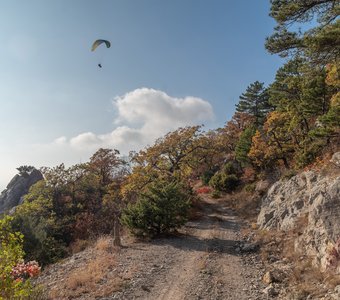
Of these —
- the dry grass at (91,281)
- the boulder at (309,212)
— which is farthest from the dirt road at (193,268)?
the boulder at (309,212)

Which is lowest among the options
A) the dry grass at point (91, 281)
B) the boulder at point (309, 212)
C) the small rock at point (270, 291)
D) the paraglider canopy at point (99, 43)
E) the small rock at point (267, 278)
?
the small rock at point (270, 291)

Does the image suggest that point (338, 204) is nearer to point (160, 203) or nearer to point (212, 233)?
point (212, 233)

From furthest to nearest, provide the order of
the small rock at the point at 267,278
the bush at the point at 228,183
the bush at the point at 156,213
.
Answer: the bush at the point at 228,183
the bush at the point at 156,213
the small rock at the point at 267,278

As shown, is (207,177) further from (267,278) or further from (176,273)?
(267,278)

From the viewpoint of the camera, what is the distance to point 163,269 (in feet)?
39.8

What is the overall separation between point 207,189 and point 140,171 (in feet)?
42.0

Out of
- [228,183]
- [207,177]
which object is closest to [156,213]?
[228,183]

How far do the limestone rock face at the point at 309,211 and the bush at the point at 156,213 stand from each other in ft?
15.9

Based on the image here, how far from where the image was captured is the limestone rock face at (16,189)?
49450mm

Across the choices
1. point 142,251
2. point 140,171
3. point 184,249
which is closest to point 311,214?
point 184,249

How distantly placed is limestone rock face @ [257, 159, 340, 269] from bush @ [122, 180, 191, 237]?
485 centimetres

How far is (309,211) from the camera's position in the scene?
12883 millimetres

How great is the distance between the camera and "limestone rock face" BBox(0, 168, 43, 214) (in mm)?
49450

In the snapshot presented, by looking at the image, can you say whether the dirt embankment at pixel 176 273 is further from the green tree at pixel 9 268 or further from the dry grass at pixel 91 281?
the green tree at pixel 9 268
